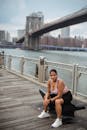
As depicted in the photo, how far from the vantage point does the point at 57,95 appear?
4.62 meters

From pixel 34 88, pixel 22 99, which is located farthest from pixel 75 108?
pixel 34 88

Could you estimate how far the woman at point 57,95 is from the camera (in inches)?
175

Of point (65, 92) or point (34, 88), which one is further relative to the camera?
point (34, 88)

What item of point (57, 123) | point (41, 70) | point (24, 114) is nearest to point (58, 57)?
point (41, 70)

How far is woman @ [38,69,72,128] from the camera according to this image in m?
4.45

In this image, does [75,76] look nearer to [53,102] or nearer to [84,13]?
[53,102]

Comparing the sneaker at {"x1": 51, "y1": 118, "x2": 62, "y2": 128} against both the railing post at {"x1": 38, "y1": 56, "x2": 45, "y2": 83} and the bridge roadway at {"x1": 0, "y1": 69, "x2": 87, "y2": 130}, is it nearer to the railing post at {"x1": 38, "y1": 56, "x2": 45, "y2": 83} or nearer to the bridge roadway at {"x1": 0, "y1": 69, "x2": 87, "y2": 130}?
the bridge roadway at {"x1": 0, "y1": 69, "x2": 87, "y2": 130}

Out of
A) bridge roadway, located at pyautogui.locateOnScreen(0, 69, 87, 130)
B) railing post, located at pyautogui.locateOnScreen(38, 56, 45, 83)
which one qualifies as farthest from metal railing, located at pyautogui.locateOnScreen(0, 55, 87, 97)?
bridge roadway, located at pyautogui.locateOnScreen(0, 69, 87, 130)

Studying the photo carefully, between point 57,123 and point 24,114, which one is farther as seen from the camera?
point 24,114

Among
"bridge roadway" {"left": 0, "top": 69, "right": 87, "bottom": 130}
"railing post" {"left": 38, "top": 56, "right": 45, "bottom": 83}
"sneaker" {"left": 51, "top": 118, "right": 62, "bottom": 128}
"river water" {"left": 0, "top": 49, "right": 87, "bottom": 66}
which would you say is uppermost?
"railing post" {"left": 38, "top": 56, "right": 45, "bottom": 83}

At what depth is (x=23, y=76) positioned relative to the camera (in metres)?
10.8

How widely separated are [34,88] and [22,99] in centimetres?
172

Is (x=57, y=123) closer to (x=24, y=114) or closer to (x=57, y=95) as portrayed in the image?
(x=57, y=95)

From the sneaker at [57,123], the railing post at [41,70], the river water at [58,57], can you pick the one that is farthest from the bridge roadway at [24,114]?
the river water at [58,57]
